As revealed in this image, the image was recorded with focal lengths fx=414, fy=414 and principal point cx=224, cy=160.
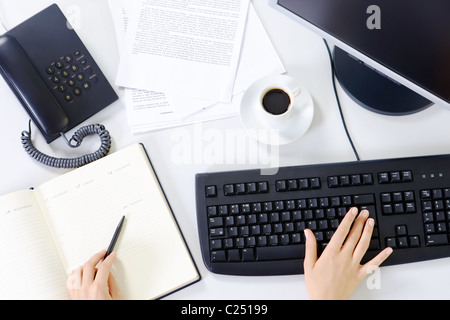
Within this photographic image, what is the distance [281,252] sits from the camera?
73 cm

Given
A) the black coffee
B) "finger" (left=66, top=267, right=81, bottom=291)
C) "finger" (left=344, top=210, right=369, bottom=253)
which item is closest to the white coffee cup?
the black coffee

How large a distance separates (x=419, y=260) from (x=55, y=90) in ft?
2.39

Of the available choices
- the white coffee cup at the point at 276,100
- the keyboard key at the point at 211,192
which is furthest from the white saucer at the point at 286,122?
the keyboard key at the point at 211,192

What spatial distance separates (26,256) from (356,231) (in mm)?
583

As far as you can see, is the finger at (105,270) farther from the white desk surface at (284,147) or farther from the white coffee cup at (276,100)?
the white coffee cup at (276,100)

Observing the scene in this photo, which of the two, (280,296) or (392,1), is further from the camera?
(280,296)

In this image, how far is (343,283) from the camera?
0.73 meters

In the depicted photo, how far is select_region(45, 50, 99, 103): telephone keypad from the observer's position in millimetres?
785

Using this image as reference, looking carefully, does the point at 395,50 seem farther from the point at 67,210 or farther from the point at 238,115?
the point at 67,210

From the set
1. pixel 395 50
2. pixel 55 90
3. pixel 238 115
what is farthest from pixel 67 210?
pixel 395 50

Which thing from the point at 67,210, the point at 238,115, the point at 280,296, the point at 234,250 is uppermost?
the point at 238,115

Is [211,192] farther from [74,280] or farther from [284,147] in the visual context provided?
[74,280]

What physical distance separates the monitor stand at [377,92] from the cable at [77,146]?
460 millimetres

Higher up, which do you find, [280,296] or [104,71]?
[104,71]
